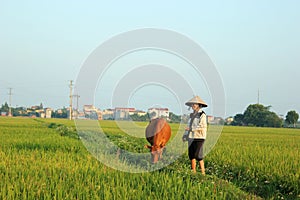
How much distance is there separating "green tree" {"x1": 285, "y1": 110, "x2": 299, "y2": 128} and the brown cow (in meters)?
61.4

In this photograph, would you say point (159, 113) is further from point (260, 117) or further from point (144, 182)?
point (260, 117)

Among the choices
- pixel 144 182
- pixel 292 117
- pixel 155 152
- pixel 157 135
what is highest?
pixel 292 117

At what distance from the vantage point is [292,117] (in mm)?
63906

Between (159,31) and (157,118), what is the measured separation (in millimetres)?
1624

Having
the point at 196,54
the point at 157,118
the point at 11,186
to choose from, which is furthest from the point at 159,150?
the point at 11,186

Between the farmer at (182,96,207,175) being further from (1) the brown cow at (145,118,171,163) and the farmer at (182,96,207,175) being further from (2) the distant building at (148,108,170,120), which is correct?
(2) the distant building at (148,108,170,120)

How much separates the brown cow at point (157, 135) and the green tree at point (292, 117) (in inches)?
2417

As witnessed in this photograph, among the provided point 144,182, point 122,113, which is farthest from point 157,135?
point 144,182

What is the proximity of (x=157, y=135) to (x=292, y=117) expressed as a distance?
61.8 meters

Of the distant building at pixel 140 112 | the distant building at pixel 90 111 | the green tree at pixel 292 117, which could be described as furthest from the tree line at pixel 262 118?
the distant building at pixel 90 111

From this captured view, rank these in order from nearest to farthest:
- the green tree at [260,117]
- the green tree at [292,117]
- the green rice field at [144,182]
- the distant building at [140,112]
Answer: the green rice field at [144,182] < the distant building at [140,112] < the green tree at [260,117] < the green tree at [292,117]

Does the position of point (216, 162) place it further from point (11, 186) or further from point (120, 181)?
point (11, 186)

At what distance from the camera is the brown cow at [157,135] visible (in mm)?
6547

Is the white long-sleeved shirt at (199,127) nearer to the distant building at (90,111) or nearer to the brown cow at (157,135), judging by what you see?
the brown cow at (157,135)
